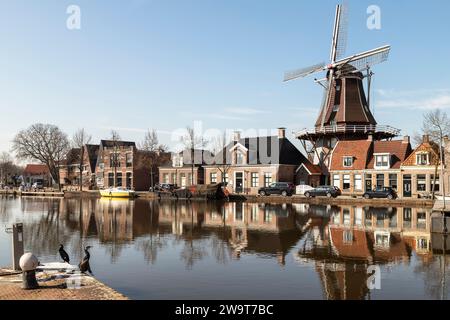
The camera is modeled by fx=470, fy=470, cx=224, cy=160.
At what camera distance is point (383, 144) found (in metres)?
53.8

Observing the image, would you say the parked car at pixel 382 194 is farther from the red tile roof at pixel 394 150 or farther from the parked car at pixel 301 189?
the parked car at pixel 301 189

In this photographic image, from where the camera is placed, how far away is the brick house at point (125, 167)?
75312 millimetres

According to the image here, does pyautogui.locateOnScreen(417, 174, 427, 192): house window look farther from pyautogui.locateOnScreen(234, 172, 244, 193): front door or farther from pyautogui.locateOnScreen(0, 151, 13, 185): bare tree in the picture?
pyautogui.locateOnScreen(0, 151, 13, 185): bare tree

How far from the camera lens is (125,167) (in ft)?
252

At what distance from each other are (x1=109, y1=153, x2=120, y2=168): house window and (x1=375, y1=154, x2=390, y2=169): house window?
40251mm

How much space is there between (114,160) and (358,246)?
59.1 m

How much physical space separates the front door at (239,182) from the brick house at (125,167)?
724 inches

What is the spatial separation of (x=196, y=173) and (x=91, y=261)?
50.4 meters

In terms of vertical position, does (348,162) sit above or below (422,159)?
below

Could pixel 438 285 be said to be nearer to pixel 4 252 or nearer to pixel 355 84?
pixel 4 252

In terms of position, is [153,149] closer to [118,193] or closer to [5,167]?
[118,193]

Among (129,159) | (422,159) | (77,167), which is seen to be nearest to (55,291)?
(422,159)

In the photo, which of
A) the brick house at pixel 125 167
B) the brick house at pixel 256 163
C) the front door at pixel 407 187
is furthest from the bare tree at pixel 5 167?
the front door at pixel 407 187
